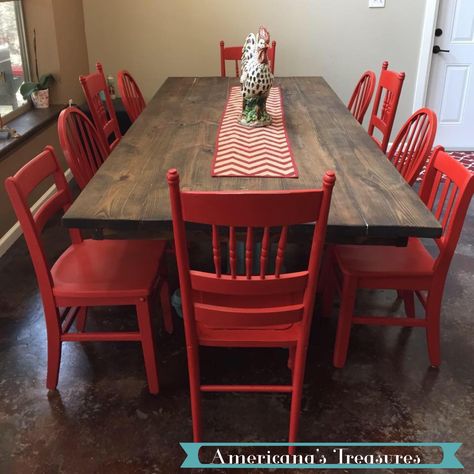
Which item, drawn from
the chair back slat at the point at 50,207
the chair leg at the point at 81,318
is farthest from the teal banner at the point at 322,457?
the chair back slat at the point at 50,207

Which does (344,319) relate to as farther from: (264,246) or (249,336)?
(264,246)

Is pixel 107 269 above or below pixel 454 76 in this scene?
below

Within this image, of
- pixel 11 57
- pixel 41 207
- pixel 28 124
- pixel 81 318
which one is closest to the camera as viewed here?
pixel 41 207

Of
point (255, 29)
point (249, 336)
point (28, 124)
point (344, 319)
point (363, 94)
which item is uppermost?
point (255, 29)

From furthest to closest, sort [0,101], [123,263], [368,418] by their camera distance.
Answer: [0,101] < [123,263] < [368,418]

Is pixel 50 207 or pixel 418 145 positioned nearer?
pixel 50 207

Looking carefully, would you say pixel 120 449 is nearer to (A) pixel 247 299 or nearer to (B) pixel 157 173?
(A) pixel 247 299

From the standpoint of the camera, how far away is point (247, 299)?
1.55 m

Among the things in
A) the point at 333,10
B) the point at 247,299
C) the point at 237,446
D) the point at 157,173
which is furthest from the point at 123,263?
the point at 333,10

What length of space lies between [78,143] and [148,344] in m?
0.83

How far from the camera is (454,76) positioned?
13.5 ft

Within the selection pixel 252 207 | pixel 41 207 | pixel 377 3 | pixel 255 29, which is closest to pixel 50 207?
pixel 41 207

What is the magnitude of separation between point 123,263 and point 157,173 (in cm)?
35

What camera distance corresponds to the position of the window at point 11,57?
318 cm
